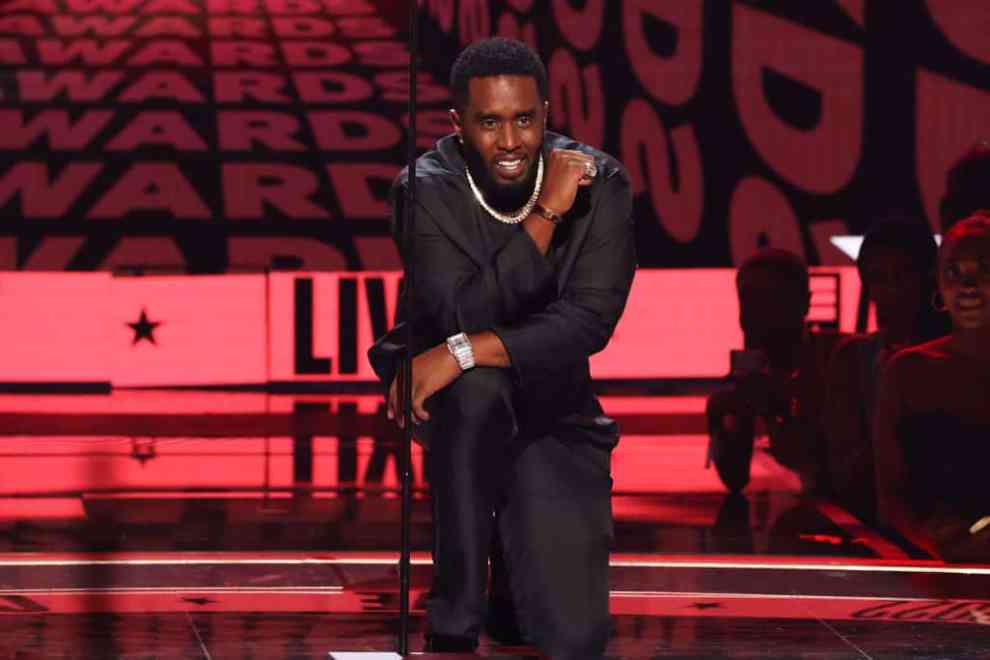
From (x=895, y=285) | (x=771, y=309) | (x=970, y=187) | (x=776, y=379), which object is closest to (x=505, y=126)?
(x=895, y=285)

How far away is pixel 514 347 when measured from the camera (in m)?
→ 2.88

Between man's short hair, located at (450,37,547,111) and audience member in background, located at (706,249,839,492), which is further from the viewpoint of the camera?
audience member in background, located at (706,249,839,492)

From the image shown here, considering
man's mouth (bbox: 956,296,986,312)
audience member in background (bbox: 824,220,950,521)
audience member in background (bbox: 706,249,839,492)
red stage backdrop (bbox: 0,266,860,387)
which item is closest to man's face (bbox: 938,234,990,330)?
man's mouth (bbox: 956,296,986,312)

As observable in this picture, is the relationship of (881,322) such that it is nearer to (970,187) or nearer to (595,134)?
(970,187)

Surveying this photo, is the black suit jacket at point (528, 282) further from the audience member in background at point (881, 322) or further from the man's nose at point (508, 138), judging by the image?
the audience member in background at point (881, 322)

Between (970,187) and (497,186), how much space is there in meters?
2.25

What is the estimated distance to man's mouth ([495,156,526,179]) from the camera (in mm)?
2926

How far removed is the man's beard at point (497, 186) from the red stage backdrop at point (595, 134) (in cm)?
675

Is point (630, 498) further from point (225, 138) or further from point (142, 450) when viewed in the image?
point (225, 138)

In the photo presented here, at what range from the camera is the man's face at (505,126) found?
2904 mm

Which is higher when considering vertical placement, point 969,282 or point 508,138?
point 508,138

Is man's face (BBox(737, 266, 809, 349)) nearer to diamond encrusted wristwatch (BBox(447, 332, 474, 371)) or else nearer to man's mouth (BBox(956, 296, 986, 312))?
man's mouth (BBox(956, 296, 986, 312))

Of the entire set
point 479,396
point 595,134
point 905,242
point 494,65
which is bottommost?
point 479,396

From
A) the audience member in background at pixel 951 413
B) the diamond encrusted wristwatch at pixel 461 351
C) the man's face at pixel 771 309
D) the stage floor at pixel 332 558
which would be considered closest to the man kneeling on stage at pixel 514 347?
the diamond encrusted wristwatch at pixel 461 351
